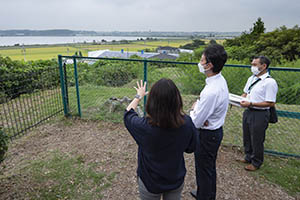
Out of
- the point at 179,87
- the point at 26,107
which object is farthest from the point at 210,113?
the point at 26,107

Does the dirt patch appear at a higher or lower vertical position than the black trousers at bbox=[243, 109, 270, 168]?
lower

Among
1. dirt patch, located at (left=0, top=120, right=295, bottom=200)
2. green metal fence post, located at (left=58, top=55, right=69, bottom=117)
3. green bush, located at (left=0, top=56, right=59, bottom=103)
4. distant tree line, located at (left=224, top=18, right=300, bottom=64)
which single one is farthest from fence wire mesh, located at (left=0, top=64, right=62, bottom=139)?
distant tree line, located at (left=224, top=18, right=300, bottom=64)

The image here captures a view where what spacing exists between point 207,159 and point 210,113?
1.91 ft

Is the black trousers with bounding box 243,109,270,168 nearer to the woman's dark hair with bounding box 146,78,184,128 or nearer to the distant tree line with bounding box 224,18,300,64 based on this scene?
the woman's dark hair with bounding box 146,78,184,128

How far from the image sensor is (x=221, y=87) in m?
1.85

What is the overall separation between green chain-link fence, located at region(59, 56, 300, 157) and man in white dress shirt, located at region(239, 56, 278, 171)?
2.76ft

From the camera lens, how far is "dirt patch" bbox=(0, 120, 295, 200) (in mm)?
2713

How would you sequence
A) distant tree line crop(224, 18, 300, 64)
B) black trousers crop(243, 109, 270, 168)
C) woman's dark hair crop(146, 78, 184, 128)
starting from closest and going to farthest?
woman's dark hair crop(146, 78, 184, 128) → black trousers crop(243, 109, 270, 168) → distant tree line crop(224, 18, 300, 64)

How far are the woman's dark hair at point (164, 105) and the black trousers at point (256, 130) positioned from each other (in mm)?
2031

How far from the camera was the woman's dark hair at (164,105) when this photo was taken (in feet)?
4.06

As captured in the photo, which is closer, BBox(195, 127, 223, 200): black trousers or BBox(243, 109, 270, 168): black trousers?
BBox(195, 127, 223, 200): black trousers

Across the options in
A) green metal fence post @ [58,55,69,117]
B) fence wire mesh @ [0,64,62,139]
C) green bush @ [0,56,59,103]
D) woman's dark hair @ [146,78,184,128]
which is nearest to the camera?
woman's dark hair @ [146,78,184,128]

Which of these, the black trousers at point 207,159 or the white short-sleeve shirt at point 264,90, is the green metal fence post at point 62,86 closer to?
the black trousers at point 207,159

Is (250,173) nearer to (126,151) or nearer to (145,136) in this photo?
(126,151)
